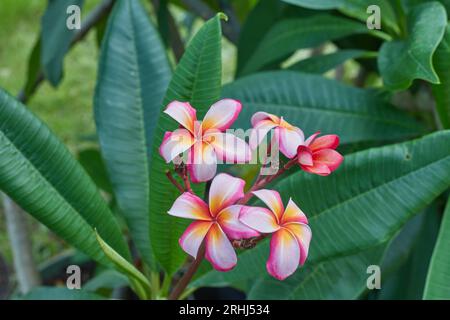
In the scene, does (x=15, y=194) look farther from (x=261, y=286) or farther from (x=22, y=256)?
(x=22, y=256)

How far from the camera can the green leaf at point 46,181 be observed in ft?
1.86

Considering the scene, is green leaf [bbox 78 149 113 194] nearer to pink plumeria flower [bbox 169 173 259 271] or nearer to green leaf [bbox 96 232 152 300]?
green leaf [bbox 96 232 152 300]

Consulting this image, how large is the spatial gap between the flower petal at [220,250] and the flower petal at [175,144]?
0.06m

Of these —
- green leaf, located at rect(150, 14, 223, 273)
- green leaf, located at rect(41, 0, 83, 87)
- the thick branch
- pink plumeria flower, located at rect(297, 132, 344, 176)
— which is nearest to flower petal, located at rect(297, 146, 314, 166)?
pink plumeria flower, located at rect(297, 132, 344, 176)

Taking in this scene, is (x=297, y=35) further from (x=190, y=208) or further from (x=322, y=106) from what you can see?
(x=190, y=208)

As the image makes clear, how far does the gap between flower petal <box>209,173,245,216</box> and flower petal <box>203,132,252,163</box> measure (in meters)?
0.01

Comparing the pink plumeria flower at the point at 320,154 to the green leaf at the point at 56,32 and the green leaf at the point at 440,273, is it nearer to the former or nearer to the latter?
the green leaf at the point at 440,273

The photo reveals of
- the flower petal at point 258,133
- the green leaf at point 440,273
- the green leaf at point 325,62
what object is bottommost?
the green leaf at point 440,273

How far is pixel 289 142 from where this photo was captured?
474 mm

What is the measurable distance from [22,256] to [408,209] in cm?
81

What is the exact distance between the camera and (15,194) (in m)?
0.57

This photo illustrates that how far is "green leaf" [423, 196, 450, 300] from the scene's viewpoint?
0.60 meters

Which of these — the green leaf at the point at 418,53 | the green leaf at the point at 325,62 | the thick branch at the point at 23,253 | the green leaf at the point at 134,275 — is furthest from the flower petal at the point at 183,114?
the thick branch at the point at 23,253

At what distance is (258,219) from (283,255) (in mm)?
28
